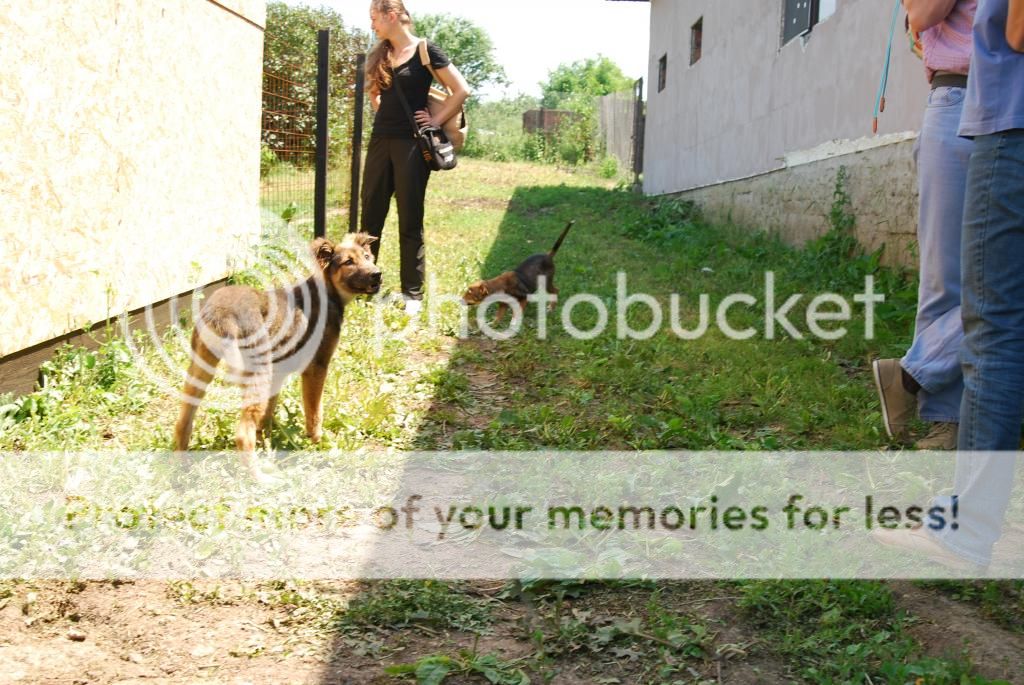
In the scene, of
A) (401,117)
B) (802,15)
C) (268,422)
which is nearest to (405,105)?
(401,117)

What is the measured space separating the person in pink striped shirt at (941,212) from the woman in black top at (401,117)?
3.82 meters

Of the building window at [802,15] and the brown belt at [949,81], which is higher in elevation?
the building window at [802,15]

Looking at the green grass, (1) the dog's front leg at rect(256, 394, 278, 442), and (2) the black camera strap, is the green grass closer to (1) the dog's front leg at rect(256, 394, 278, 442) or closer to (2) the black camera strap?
(1) the dog's front leg at rect(256, 394, 278, 442)

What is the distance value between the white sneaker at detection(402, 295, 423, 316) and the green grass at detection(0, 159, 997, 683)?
183 millimetres

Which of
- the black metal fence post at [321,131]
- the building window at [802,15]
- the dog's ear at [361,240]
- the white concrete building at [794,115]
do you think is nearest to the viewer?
the dog's ear at [361,240]

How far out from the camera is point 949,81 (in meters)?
3.79

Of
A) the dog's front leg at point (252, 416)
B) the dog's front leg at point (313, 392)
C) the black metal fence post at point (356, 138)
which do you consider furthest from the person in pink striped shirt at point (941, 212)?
the black metal fence post at point (356, 138)

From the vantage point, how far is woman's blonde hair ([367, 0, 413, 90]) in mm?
6668

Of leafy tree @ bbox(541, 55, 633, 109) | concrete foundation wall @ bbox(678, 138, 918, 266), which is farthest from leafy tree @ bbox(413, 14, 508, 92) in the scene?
concrete foundation wall @ bbox(678, 138, 918, 266)

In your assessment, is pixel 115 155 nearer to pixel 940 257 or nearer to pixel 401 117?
pixel 401 117

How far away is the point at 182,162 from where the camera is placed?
6438mm

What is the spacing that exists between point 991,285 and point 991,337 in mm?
167

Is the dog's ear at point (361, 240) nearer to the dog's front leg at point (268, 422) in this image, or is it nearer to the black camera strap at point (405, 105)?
the dog's front leg at point (268, 422)

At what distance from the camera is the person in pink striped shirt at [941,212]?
3.70 meters
